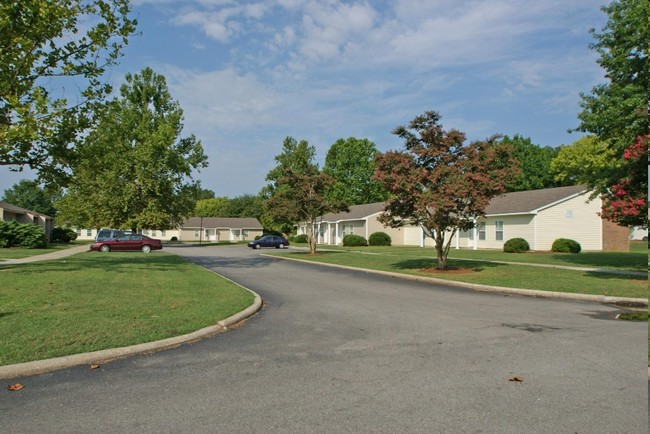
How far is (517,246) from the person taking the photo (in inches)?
1230

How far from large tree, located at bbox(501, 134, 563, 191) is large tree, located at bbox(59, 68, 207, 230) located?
40.6 metres

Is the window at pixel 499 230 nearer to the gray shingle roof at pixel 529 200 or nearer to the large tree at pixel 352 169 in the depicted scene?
the gray shingle roof at pixel 529 200

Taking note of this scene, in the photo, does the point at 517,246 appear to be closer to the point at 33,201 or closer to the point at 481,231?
the point at 481,231

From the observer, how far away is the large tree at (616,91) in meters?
15.1

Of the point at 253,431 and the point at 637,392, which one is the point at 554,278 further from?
Answer: the point at 253,431

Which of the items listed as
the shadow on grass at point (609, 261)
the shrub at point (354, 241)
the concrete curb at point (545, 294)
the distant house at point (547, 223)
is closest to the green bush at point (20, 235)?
the distant house at point (547, 223)

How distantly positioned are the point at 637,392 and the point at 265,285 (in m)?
11.0

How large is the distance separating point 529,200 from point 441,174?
2075 cm

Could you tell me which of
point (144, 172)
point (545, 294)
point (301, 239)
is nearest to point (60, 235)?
point (144, 172)

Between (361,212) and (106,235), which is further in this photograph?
(361,212)

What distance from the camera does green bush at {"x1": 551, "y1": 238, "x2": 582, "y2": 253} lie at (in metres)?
30.7

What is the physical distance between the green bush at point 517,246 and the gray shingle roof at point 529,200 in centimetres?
242

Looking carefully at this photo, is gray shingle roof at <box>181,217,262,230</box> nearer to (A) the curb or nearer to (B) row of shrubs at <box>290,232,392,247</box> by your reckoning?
(B) row of shrubs at <box>290,232,392,247</box>

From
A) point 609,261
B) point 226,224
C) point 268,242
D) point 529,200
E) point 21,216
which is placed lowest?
point 609,261
